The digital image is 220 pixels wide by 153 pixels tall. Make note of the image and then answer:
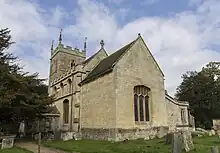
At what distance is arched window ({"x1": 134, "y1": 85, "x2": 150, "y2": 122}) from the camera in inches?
912

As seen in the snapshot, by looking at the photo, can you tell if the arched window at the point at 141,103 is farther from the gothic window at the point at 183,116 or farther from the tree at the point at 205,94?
the tree at the point at 205,94

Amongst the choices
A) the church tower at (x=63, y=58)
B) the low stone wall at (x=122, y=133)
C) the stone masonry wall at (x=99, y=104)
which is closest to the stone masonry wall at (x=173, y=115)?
the low stone wall at (x=122, y=133)

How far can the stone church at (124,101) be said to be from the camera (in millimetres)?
21844

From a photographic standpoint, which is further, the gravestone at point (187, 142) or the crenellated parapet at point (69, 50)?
the crenellated parapet at point (69, 50)

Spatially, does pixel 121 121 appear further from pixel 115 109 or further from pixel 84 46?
pixel 84 46

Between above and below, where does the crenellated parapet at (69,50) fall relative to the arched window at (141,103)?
above

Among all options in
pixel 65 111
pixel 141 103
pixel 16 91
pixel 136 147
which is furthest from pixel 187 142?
pixel 65 111

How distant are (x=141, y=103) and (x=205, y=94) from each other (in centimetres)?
2909

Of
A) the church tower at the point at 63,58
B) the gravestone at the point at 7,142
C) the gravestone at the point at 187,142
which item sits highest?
the church tower at the point at 63,58

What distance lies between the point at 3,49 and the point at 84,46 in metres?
27.3

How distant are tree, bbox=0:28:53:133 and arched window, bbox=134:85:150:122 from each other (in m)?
9.25

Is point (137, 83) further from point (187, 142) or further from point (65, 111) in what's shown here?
point (65, 111)

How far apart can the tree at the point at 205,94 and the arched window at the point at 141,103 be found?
87.6 feet

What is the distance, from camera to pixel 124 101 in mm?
22000
